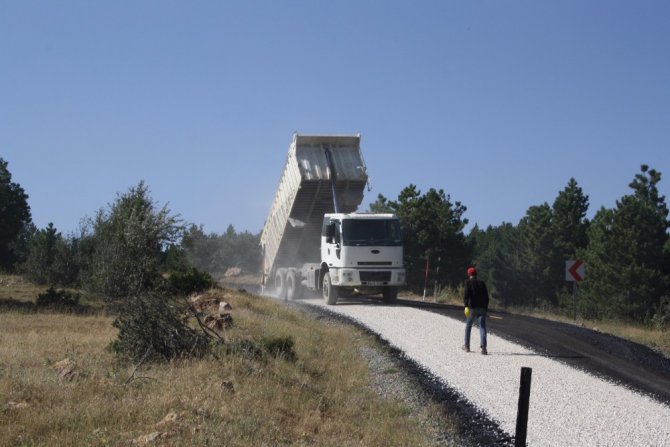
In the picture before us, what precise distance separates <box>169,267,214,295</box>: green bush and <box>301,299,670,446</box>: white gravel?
30.1ft

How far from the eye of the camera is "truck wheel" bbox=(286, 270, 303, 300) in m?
26.8

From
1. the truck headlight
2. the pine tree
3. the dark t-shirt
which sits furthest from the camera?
the pine tree

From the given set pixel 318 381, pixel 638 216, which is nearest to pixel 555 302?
pixel 638 216

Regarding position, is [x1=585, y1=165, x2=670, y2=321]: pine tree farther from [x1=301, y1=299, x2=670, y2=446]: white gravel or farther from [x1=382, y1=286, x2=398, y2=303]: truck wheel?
[x1=301, y1=299, x2=670, y2=446]: white gravel

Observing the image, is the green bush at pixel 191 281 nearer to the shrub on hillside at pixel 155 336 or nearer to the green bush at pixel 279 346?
the green bush at pixel 279 346

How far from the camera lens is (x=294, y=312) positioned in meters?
21.4

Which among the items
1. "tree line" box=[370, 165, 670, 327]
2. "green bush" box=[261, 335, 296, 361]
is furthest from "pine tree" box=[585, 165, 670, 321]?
"green bush" box=[261, 335, 296, 361]

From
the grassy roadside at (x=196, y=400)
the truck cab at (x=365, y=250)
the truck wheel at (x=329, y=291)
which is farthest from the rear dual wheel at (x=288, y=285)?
the grassy roadside at (x=196, y=400)

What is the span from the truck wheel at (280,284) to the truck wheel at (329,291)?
339cm

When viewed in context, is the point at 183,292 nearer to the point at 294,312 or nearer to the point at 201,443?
the point at 294,312

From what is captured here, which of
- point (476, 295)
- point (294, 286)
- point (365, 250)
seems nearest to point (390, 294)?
point (365, 250)

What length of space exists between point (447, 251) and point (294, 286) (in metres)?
30.7

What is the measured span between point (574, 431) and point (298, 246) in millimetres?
18132

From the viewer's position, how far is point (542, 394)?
11508 mm
